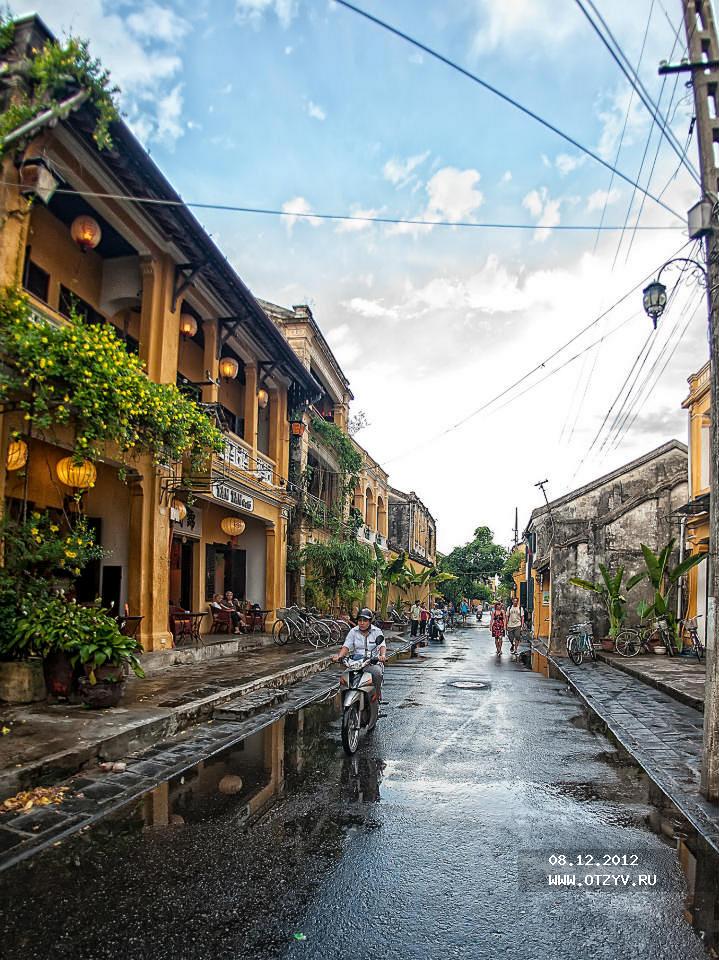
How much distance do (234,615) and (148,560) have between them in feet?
22.6

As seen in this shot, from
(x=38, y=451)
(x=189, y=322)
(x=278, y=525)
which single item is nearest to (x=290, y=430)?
(x=278, y=525)

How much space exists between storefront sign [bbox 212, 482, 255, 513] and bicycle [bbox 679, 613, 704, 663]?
12.4m

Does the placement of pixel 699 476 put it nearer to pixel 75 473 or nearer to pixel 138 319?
pixel 138 319

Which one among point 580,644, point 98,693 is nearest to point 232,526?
point 98,693

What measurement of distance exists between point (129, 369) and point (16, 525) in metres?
2.45

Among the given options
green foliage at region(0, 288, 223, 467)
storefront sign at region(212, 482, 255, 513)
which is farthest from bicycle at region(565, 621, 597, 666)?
green foliage at region(0, 288, 223, 467)

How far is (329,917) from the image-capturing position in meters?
3.58

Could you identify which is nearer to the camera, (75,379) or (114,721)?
(114,721)

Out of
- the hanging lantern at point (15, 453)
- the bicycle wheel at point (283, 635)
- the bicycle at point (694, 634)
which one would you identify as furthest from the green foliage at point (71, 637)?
the bicycle at point (694, 634)

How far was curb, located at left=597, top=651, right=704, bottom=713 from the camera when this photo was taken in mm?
10680

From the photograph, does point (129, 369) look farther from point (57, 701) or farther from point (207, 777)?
point (207, 777)

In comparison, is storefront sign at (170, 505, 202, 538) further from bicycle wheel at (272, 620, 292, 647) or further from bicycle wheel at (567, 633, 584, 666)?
bicycle wheel at (567, 633, 584, 666)

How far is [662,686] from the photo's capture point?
1257cm

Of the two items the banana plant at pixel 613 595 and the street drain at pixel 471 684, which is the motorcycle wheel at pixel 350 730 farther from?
the banana plant at pixel 613 595
